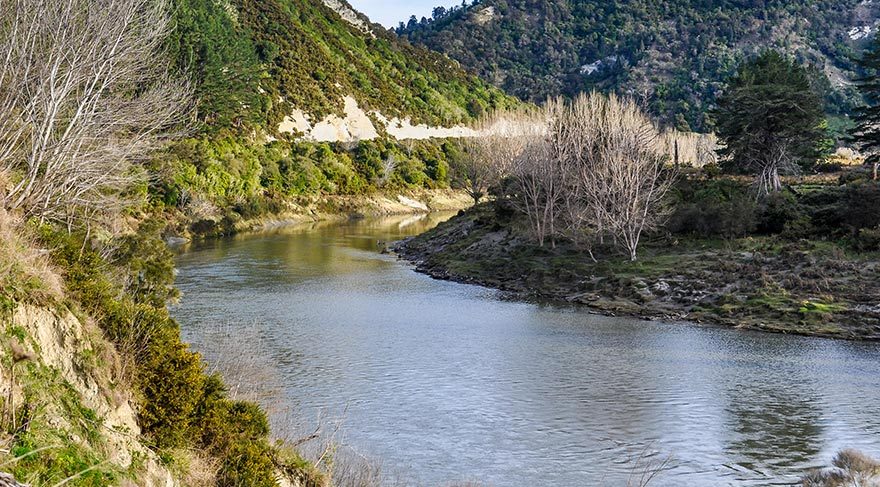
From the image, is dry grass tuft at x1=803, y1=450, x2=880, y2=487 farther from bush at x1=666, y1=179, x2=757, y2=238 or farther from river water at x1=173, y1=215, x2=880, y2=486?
bush at x1=666, y1=179, x2=757, y2=238

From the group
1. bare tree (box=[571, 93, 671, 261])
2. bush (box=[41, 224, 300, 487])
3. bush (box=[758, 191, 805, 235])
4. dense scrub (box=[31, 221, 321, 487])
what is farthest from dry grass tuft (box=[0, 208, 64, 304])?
bush (box=[758, 191, 805, 235])

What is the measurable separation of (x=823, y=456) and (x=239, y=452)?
48.8 ft

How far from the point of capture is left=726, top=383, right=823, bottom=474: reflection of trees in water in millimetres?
19609

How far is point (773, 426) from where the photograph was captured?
22.1 meters

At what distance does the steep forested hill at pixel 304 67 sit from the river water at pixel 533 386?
1513 inches

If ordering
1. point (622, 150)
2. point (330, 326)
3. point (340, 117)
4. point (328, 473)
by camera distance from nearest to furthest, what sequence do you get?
point (328, 473), point (330, 326), point (622, 150), point (340, 117)

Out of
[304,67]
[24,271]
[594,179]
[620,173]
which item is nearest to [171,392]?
[24,271]

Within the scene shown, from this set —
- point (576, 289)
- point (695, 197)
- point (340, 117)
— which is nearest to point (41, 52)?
point (576, 289)

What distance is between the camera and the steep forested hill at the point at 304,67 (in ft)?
279

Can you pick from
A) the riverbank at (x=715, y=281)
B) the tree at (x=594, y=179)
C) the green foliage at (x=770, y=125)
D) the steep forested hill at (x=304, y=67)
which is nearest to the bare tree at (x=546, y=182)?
the tree at (x=594, y=179)

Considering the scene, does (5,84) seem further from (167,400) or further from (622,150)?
(622,150)

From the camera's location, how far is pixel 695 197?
174ft

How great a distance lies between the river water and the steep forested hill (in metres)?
38.4

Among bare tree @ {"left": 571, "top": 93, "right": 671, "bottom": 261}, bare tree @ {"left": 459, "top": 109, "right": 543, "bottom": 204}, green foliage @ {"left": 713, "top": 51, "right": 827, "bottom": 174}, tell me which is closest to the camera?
bare tree @ {"left": 571, "top": 93, "right": 671, "bottom": 261}
